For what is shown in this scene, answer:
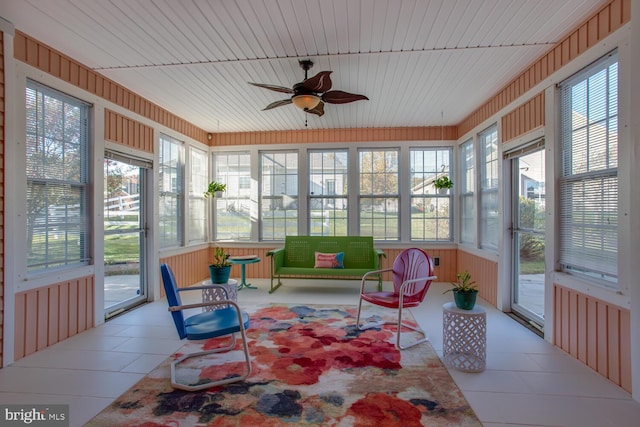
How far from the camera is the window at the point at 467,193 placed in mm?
4996

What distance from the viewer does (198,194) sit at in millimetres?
5781

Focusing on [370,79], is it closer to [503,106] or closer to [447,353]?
[503,106]

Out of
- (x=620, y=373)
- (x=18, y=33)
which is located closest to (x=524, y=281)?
(x=620, y=373)

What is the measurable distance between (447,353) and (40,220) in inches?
148

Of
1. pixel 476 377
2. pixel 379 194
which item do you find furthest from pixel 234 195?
pixel 476 377

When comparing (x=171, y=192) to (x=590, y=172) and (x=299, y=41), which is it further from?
(x=590, y=172)

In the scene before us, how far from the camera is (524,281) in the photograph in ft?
12.6

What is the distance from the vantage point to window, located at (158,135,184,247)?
4.75 meters

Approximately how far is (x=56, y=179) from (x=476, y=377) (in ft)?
13.3

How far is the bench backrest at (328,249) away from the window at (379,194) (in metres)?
0.49

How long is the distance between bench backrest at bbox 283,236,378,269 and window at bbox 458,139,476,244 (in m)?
1.56

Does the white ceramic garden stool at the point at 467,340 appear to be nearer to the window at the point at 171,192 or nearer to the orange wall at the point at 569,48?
the orange wall at the point at 569,48

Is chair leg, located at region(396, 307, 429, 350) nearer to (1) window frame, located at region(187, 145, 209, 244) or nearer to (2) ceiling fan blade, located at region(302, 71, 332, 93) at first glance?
(2) ceiling fan blade, located at region(302, 71, 332, 93)

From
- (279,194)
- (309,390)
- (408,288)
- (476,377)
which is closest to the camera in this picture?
(309,390)
